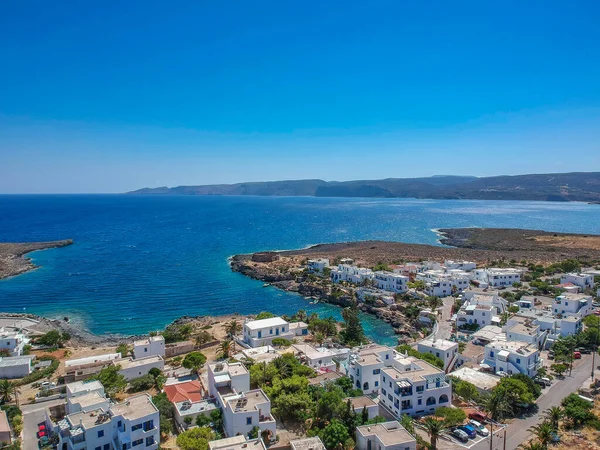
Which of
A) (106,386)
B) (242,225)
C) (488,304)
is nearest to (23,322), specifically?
(106,386)

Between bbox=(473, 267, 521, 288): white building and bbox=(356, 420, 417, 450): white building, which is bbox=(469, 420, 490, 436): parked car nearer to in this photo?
bbox=(356, 420, 417, 450): white building

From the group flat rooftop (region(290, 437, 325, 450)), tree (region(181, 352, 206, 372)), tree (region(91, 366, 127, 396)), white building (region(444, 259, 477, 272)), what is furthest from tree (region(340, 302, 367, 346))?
white building (region(444, 259, 477, 272))

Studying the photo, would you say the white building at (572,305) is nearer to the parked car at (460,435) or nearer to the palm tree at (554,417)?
the palm tree at (554,417)

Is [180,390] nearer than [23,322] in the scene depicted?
Yes

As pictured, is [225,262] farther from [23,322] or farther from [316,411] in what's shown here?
[316,411]

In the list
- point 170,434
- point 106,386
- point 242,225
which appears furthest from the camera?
point 242,225

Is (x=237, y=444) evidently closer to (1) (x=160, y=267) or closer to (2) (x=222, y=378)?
(2) (x=222, y=378)

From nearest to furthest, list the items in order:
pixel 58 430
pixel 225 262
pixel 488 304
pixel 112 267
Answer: pixel 58 430
pixel 488 304
pixel 112 267
pixel 225 262

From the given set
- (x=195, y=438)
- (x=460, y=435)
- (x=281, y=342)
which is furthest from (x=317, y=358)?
(x=195, y=438)
